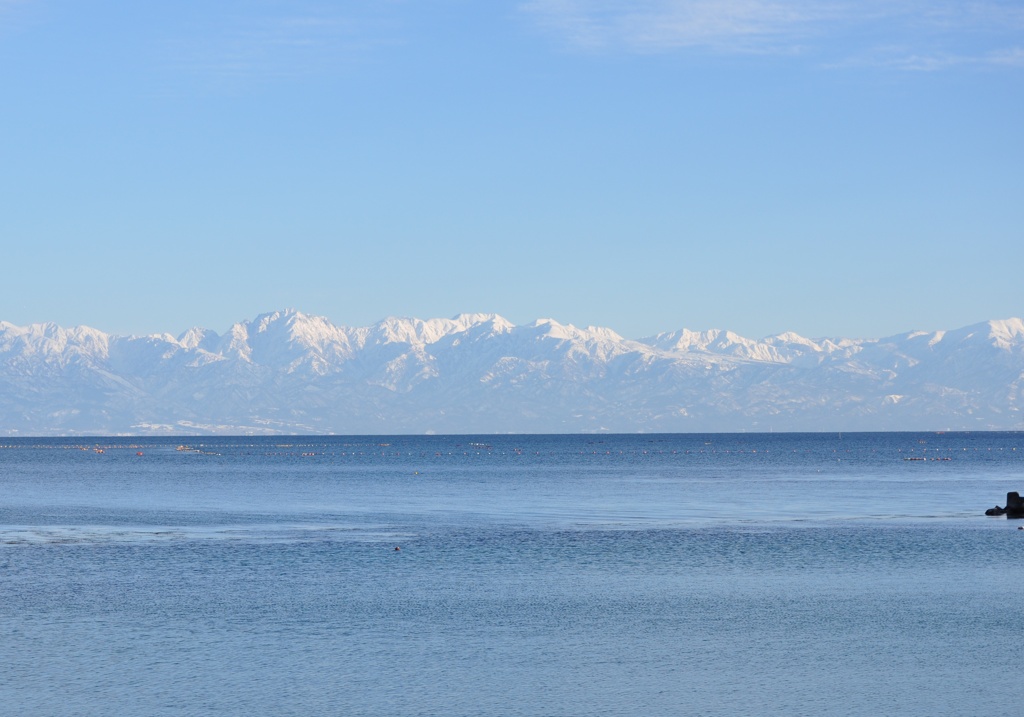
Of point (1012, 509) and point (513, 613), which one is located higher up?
point (1012, 509)

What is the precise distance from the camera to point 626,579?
60.8 metres

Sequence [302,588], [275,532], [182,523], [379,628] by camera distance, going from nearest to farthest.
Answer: [379,628] → [302,588] → [275,532] → [182,523]

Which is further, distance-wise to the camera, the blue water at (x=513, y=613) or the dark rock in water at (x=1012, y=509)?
the dark rock in water at (x=1012, y=509)

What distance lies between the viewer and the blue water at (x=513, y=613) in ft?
122

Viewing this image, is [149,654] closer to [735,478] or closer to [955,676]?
[955,676]

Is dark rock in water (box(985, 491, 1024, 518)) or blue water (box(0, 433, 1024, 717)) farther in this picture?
dark rock in water (box(985, 491, 1024, 518))

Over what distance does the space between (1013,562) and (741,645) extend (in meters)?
28.9

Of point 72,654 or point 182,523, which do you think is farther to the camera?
point 182,523

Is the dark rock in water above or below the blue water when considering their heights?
above

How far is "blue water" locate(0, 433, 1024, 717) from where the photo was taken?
37312 millimetres

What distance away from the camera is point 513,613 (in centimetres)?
5119

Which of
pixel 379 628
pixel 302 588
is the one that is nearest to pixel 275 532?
pixel 302 588

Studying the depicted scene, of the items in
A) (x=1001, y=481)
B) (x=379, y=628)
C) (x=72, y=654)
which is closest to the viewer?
(x=72, y=654)

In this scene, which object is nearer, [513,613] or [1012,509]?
[513,613]
